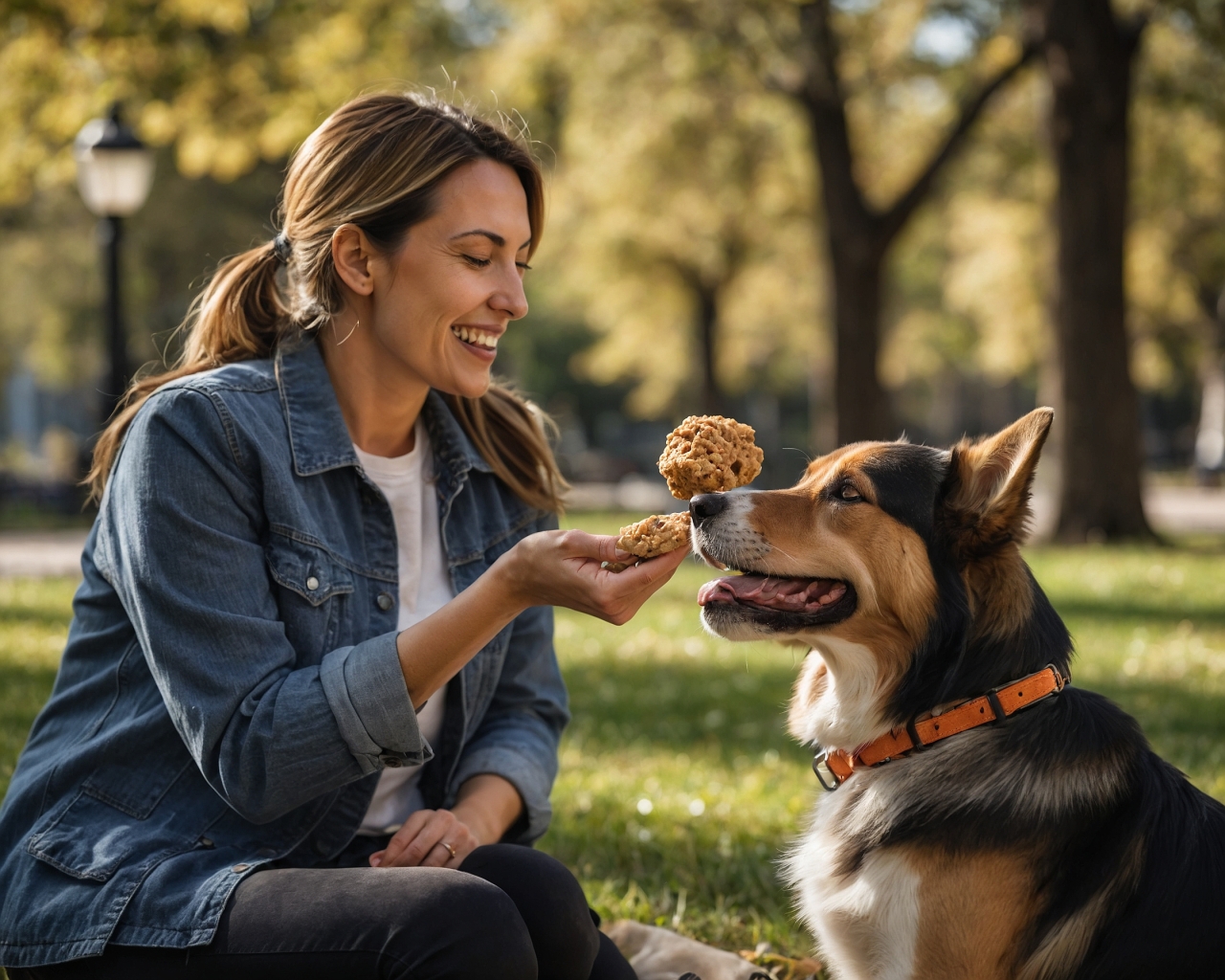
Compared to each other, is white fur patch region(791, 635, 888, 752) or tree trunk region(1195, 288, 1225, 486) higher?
white fur patch region(791, 635, 888, 752)

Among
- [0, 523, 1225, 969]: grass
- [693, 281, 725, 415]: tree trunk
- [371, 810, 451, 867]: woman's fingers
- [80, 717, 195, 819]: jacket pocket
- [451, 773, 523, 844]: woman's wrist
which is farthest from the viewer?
[693, 281, 725, 415]: tree trunk

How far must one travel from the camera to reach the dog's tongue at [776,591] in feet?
11.5

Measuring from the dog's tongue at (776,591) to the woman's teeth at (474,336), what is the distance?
93cm

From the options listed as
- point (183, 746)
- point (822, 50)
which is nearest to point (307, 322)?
point (183, 746)

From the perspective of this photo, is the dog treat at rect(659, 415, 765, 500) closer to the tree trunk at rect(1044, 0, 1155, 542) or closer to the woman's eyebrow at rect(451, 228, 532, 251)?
the woman's eyebrow at rect(451, 228, 532, 251)

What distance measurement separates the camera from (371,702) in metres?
2.79

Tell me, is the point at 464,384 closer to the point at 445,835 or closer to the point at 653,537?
the point at 653,537

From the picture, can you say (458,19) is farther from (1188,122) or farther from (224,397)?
(224,397)

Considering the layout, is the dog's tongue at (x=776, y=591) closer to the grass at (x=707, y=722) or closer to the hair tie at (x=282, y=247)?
the grass at (x=707, y=722)

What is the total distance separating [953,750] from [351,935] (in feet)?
5.20

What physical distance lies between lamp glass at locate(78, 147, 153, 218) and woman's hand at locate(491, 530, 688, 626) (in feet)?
42.2

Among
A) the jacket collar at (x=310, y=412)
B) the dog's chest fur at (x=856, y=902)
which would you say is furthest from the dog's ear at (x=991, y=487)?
the jacket collar at (x=310, y=412)

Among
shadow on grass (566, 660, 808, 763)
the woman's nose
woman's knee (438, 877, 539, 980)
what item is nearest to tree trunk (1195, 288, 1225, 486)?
shadow on grass (566, 660, 808, 763)

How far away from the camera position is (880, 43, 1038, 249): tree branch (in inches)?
669
